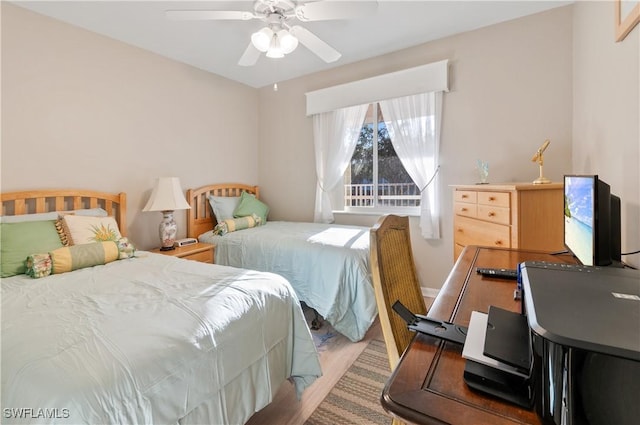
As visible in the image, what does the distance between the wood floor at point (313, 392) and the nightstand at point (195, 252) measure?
1.45m

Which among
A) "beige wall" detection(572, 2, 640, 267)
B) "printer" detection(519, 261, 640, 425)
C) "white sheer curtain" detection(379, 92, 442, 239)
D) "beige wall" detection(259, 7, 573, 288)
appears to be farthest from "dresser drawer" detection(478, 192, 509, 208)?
"printer" detection(519, 261, 640, 425)

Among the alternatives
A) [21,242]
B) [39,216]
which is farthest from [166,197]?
[21,242]

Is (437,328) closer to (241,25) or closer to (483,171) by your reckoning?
(483,171)

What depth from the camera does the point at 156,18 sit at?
2.39 meters

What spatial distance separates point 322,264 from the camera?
7.89 feet

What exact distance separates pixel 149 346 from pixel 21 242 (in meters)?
1.54

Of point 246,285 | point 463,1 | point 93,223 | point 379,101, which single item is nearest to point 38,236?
point 93,223

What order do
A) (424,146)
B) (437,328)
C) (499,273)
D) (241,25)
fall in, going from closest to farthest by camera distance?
(437,328) < (499,273) < (241,25) < (424,146)

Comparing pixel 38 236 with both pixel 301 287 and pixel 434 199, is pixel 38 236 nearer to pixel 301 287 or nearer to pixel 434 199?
pixel 301 287

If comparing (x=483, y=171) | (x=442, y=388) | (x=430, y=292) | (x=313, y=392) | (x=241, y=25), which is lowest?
(x=313, y=392)

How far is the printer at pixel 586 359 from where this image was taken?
0.40m

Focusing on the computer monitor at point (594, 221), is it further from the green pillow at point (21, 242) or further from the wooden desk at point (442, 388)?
the green pillow at point (21, 242)

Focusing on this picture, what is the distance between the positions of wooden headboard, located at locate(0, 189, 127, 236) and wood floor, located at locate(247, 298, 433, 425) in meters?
2.04

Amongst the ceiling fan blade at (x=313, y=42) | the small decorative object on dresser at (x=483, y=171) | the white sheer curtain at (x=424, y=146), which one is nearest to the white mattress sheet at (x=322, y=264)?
the white sheer curtain at (x=424, y=146)
